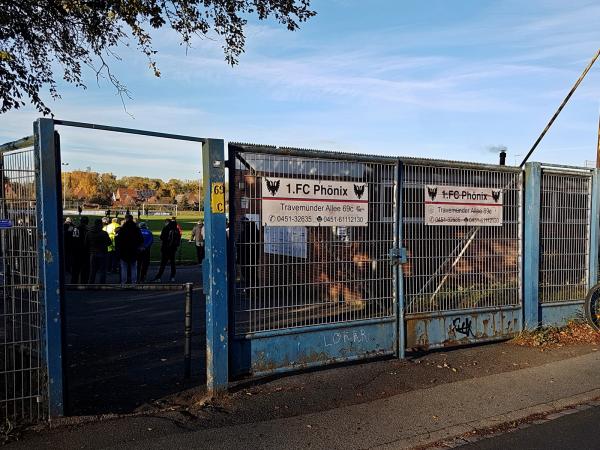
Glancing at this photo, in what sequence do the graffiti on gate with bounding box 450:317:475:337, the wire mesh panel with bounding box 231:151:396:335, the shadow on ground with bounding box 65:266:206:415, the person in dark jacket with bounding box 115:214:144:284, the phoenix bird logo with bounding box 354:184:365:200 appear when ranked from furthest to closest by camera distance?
the person in dark jacket with bounding box 115:214:144:284
the graffiti on gate with bounding box 450:317:475:337
the phoenix bird logo with bounding box 354:184:365:200
the wire mesh panel with bounding box 231:151:396:335
the shadow on ground with bounding box 65:266:206:415

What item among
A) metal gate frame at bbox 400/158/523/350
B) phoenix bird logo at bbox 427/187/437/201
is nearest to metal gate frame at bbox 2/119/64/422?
metal gate frame at bbox 400/158/523/350

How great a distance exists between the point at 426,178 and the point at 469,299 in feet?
5.60

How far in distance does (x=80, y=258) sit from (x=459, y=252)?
11.0m

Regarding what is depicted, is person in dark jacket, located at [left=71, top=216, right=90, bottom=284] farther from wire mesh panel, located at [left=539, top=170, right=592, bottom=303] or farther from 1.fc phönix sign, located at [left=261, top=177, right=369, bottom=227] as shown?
wire mesh panel, located at [left=539, top=170, right=592, bottom=303]

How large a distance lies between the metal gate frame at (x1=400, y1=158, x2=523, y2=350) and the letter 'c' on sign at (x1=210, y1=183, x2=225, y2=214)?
7.90ft

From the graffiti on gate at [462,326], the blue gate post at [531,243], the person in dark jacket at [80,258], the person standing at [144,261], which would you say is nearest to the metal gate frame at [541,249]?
the blue gate post at [531,243]

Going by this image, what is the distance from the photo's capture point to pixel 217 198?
548 centimetres

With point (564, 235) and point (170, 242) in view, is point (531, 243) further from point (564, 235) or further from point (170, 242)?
point (170, 242)

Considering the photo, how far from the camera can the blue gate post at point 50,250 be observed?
4598 millimetres

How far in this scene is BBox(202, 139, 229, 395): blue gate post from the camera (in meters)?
5.46

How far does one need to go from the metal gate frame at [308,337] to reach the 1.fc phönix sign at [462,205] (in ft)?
1.87

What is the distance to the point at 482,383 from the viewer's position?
623 cm

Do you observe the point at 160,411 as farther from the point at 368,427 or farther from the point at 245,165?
the point at 245,165

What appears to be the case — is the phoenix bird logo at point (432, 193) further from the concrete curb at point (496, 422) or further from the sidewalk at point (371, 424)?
the concrete curb at point (496, 422)
